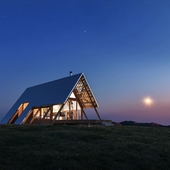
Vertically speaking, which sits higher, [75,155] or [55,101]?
[55,101]

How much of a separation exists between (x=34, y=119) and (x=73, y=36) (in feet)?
34.8

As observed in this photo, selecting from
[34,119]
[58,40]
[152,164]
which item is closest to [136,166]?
[152,164]

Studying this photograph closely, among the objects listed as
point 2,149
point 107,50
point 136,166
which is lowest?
point 136,166

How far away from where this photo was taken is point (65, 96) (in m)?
22.7

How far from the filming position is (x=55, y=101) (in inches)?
914

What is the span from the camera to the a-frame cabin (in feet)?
78.1

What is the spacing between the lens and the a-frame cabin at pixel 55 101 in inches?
938

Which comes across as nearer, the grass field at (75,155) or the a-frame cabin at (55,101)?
the grass field at (75,155)

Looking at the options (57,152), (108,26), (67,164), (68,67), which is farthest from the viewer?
(68,67)

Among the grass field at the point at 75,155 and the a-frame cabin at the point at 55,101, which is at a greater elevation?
the a-frame cabin at the point at 55,101

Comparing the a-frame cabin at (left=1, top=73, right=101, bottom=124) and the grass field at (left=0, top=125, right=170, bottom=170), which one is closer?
the grass field at (left=0, top=125, right=170, bottom=170)

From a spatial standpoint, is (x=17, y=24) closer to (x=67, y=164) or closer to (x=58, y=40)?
(x=58, y=40)

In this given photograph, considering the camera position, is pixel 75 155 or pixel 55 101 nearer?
pixel 75 155

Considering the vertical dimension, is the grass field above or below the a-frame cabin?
below
